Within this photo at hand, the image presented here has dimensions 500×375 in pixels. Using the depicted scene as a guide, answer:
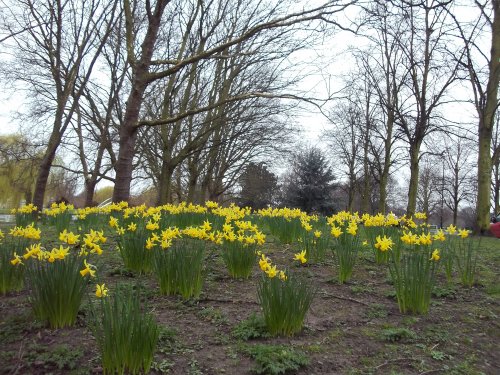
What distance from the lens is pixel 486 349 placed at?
262cm

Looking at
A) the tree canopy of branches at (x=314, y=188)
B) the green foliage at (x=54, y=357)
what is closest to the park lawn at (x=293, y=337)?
the green foliage at (x=54, y=357)

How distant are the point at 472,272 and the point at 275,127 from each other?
44.0ft

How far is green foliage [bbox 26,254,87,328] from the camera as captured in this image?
8.16 feet

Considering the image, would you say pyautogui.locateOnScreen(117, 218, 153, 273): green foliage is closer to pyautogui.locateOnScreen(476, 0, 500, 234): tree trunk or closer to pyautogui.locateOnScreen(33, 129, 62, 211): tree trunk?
pyautogui.locateOnScreen(33, 129, 62, 211): tree trunk

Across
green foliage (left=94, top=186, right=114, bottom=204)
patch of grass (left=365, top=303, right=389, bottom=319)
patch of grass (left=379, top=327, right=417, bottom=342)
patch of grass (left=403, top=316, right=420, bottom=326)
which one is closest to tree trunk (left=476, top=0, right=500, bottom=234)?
patch of grass (left=365, top=303, right=389, bottom=319)

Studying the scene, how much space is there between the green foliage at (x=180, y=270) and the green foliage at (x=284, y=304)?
78 centimetres

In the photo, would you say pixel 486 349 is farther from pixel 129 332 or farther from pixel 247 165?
pixel 247 165

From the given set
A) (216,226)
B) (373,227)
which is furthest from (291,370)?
(373,227)

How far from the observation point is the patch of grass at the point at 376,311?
317 cm

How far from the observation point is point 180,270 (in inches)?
126

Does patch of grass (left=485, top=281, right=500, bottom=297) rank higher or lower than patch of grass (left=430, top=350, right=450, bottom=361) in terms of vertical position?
higher

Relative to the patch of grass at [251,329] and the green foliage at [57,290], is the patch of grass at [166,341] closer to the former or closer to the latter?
the patch of grass at [251,329]

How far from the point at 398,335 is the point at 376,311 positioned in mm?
520

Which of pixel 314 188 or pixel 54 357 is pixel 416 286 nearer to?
pixel 54 357
